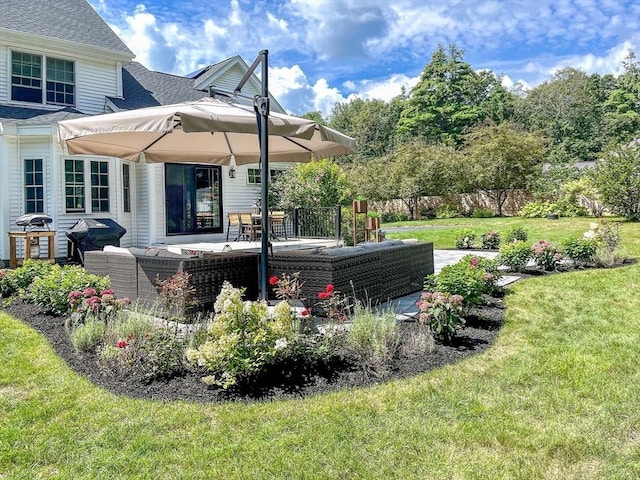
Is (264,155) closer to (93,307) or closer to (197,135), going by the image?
(93,307)

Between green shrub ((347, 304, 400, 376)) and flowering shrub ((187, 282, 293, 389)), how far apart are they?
589 millimetres

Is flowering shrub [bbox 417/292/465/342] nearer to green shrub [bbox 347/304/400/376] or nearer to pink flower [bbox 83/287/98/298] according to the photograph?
green shrub [bbox 347/304/400/376]

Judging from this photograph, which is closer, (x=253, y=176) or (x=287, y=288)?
(x=287, y=288)

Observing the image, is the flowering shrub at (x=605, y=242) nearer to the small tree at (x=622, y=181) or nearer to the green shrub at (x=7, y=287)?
the small tree at (x=622, y=181)

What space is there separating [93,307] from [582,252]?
26.9 ft

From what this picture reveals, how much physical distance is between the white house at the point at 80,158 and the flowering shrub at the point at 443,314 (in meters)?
9.81

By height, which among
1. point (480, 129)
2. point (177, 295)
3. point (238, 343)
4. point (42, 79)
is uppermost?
point (480, 129)

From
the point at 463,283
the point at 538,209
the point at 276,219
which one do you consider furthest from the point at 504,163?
the point at 463,283

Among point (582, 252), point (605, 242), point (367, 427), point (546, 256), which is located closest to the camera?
point (367, 427)

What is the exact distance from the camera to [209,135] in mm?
7258

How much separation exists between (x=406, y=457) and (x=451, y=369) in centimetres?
143

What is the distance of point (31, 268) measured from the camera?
695 cm

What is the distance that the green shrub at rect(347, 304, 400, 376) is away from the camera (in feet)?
12.1

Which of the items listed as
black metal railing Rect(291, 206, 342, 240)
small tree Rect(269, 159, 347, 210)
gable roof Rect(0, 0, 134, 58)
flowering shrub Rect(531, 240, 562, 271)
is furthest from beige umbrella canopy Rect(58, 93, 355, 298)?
gable roof Rect(0, 0, 134, 58)
